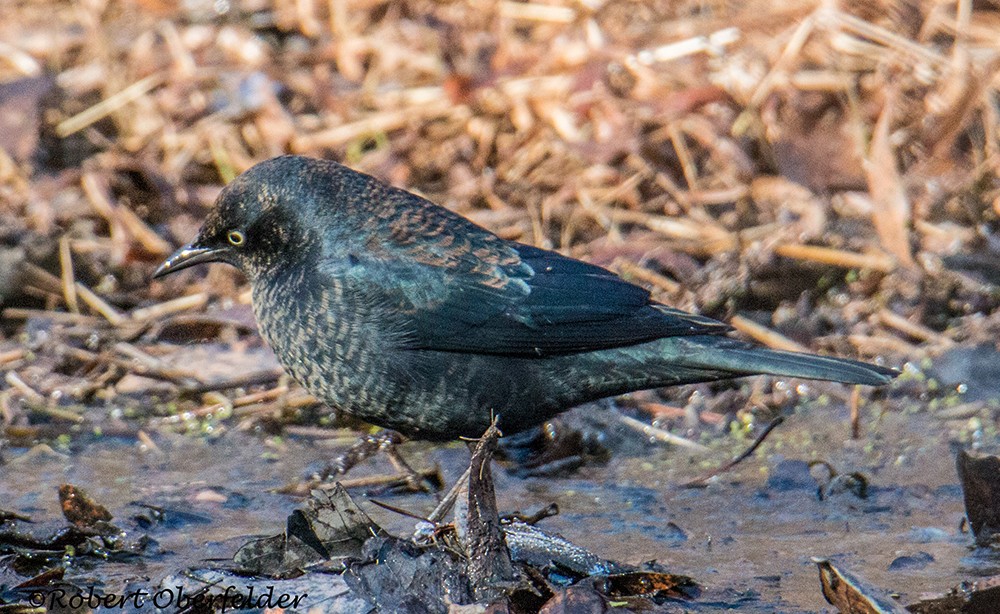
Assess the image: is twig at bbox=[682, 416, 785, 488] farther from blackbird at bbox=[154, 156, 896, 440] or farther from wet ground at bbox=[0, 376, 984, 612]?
blackbird at bbox=[154, 156, 896, 440]

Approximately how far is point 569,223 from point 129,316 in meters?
2.23

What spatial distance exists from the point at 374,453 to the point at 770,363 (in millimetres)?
1534

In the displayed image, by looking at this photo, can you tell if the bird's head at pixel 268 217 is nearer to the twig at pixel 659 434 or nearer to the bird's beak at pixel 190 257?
the bird's beak at pixel 190 257

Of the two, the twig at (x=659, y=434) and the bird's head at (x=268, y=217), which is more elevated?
the bird's head at (x=268, y=217)

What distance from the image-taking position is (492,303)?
420 centimetres

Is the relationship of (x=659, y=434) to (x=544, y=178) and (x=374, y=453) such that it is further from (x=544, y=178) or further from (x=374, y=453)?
(x=544, y=178)

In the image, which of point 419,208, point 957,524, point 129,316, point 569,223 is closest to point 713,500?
point 957,524

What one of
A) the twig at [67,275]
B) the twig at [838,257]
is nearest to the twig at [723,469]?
the twig at [838,257]

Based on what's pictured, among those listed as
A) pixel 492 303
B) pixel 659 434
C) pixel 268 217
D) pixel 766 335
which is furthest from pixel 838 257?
pixel 268 217

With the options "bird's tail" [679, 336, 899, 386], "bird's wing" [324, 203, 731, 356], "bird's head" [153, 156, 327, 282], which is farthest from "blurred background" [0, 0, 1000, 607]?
"bird's head" [153, 156, 327, 282]

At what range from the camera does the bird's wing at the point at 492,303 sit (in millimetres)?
4145

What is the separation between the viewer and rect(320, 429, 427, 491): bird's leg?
445cm

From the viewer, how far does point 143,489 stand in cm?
439

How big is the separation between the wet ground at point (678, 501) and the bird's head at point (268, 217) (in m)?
0.81
